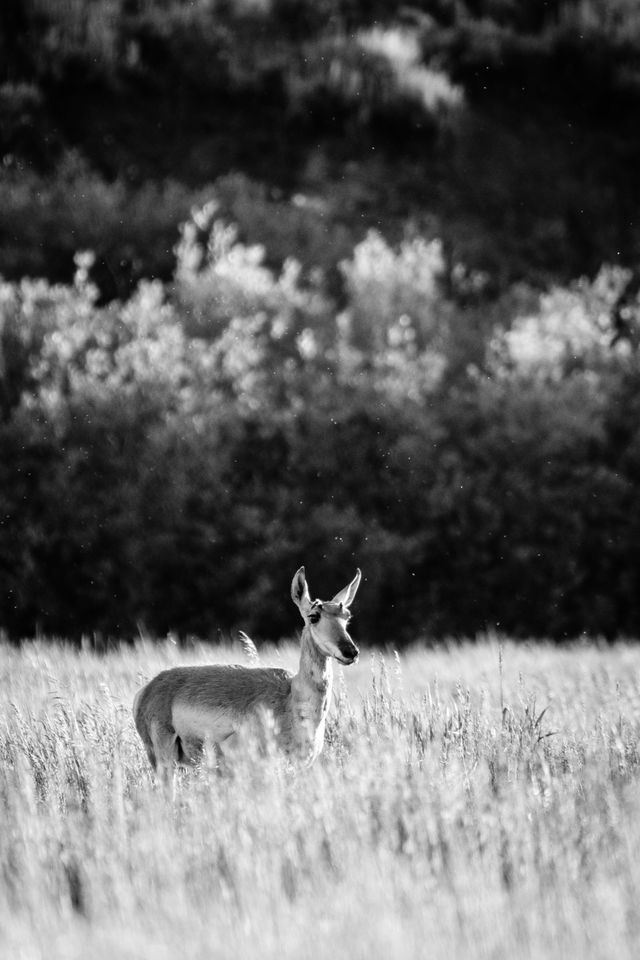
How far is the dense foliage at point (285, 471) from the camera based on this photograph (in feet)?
42.7

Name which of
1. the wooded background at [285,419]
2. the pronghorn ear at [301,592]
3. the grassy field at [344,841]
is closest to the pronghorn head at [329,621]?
the pronghorn ear at [301,592]

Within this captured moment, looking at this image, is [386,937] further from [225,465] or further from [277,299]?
[277,299]

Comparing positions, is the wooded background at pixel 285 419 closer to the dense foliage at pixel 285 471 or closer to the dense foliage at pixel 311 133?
the dense foliage at pixel 285 471

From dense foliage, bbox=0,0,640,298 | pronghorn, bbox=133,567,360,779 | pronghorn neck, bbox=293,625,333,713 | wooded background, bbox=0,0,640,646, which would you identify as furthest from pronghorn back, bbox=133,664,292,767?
dense foliage, bbox=0,0,640,298

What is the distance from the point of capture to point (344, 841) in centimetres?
454

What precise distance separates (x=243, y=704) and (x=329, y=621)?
58cm

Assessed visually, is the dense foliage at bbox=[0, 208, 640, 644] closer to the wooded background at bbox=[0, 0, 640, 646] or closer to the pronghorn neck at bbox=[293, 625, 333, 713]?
the wooded background at bbox=[0, 0, 640, 646]

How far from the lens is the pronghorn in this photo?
5.46 metres

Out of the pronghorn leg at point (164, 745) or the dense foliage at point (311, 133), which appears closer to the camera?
the pronghorn leg at point (164, 745)

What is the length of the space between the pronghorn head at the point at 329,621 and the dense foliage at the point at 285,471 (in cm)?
747

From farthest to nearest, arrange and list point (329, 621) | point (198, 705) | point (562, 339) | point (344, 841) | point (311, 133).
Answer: point (311, 133), point (562, 339), point (198, 705), point (329, 621), point (344, 841)

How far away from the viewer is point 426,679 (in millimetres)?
9078

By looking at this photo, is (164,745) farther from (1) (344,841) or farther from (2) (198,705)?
(1) (344,841)

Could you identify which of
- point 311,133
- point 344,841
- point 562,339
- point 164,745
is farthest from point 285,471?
point 311,133
